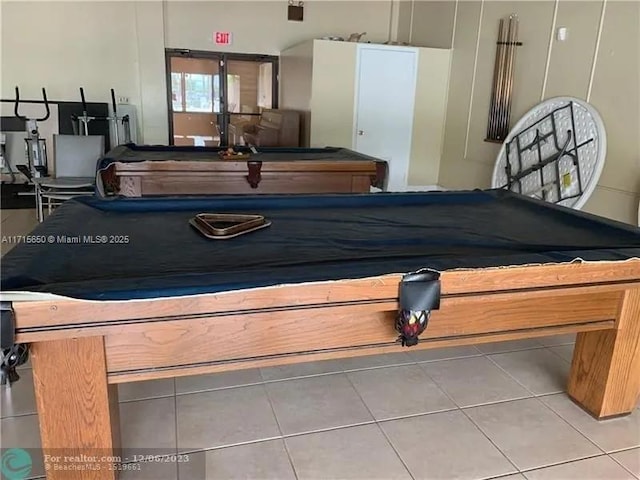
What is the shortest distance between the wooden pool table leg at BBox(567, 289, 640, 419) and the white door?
4360 mm

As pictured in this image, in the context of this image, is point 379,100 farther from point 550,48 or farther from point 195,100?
point 195,100

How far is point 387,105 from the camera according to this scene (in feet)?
21.3

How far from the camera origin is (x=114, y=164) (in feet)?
10.9

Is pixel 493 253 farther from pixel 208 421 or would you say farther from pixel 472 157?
pixel 472 157

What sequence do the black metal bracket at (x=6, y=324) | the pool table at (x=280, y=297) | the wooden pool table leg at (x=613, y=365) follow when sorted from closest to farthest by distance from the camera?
the black metal bracket at (x=6, y=324), the pool table at (x=280, y=297), the wooden pool table leg at (x=613, y=365)

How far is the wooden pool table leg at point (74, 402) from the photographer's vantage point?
4.72 ft

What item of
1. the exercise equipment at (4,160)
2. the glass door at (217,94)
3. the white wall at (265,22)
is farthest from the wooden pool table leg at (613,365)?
the exercise equipment at (4,160)

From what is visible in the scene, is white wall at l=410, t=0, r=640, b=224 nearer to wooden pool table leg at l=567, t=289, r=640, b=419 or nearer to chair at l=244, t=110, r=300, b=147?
chair at l=244, t=110, r=300, b=147

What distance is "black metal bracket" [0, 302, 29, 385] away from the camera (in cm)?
125

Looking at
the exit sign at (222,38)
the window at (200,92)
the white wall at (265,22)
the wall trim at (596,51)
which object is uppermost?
the white wall at (265,22)

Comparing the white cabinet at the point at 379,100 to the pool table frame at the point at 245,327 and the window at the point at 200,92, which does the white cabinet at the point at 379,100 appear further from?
the pool table frame at the point at 245,327

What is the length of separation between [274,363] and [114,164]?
7.44 ft

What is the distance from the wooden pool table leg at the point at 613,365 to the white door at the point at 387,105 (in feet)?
14.3

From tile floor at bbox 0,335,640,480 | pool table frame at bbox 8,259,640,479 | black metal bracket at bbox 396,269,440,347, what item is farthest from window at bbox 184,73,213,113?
black metal bracket at bbox 396,269,440,347
